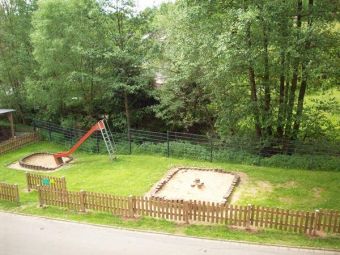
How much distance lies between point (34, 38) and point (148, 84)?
864 centimetres

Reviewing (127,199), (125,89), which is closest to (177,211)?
(127,199)

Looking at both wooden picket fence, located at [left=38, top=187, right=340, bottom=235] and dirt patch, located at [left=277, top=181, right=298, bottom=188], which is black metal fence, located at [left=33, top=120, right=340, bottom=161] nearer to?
dirt patch, located at [left=277, top=181, right=298, bottom=188]

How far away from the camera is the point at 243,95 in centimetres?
2081

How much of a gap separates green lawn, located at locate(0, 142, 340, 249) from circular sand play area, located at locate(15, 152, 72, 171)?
85 cm

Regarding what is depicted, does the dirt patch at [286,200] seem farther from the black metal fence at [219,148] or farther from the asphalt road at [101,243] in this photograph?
the black metal fence at [219,148]

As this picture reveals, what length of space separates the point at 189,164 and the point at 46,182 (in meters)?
7.51

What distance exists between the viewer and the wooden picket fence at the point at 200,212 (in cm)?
1206

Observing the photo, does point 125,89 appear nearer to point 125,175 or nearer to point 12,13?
point 125,175

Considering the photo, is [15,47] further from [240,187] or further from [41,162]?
[240,187]

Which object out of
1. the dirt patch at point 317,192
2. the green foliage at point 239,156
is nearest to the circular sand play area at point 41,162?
the green foliage at point 239,156

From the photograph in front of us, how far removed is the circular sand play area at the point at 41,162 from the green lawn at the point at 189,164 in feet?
2.79

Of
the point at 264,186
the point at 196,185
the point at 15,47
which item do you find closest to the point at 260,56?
the point at 264,186

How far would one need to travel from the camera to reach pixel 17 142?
25922 millimetres

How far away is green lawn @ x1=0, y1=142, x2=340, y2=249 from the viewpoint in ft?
41.0
